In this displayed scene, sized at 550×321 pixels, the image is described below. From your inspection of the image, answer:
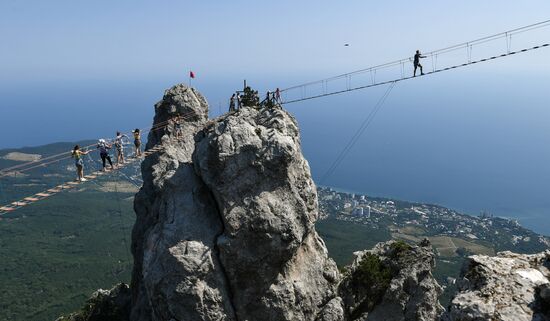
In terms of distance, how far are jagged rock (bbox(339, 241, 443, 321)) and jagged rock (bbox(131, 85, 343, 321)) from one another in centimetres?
208

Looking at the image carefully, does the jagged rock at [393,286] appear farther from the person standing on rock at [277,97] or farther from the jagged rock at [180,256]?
the person standing on rock at [277,97]

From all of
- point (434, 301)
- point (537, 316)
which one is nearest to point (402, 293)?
point (434, 301)

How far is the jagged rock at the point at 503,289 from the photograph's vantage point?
39.2ft

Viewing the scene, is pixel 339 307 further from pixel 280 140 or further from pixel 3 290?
pixel 3 290

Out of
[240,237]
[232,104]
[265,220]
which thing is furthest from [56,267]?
[265,220]

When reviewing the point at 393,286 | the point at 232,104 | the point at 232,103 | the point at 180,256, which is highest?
the point at 232,103

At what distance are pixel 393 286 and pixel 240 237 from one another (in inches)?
494

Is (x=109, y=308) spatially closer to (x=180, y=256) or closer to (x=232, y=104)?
(x=180, y=256)

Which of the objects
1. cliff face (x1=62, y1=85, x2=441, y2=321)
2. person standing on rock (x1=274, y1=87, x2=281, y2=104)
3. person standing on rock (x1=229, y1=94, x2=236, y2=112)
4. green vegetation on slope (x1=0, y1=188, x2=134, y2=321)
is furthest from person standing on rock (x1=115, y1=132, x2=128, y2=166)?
green vegetation on slope (x1=0, y1=188, x2=134, y2=321)

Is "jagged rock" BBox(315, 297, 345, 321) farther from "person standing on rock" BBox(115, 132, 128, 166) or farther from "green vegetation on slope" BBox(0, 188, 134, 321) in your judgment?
"green vegetation on slope" BBox(0, 188, 134, 321)

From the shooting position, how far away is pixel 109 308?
44.4 metres

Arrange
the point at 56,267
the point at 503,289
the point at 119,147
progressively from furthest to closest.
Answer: the point at 56,267 < the point at 119,147 < the point at 503,289

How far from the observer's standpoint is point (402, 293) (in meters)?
33.2

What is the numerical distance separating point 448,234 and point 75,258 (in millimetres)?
153037
